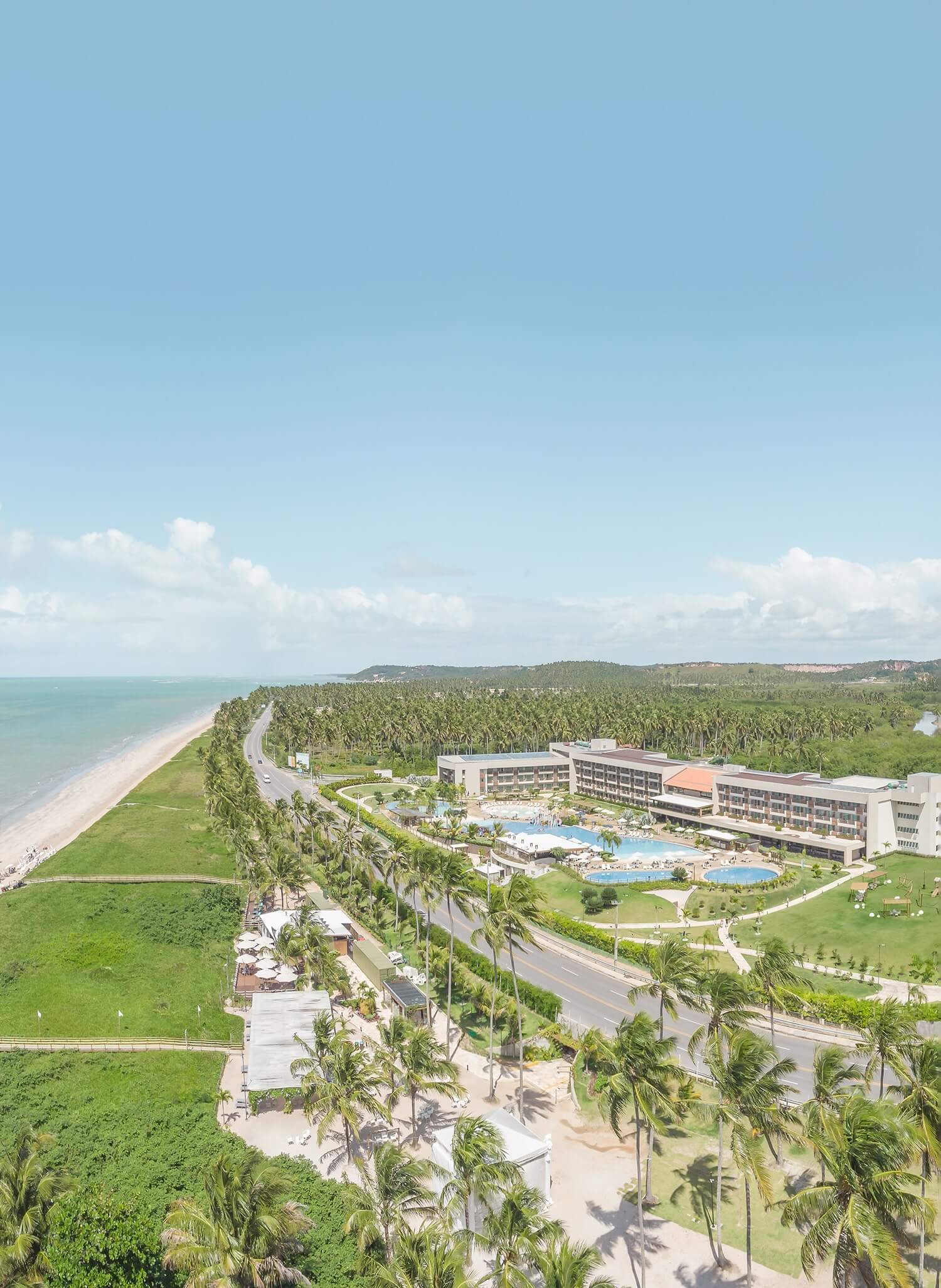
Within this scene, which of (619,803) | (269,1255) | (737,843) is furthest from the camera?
(619,803)

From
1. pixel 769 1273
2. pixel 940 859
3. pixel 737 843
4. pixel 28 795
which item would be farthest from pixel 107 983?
pixel 28 795

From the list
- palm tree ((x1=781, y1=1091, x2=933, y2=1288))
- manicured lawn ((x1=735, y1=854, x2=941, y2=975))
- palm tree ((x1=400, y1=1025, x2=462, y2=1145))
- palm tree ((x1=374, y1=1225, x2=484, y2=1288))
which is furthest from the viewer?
manicured lawn ((x1=735, y1=854, x2=941, y2=975))

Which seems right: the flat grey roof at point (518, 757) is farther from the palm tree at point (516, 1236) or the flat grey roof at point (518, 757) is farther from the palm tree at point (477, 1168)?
the palm tree at point (516, 1236)

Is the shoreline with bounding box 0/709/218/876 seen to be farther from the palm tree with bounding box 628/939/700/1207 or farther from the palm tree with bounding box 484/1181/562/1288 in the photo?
the palm tree with bounding box 484/1181/562/1288

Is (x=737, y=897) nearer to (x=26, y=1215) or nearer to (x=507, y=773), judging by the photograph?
(x=507, y=773)

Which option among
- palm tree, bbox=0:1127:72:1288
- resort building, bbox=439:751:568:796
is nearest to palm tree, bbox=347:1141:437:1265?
palm tree, bbox=0:1127:72:1288

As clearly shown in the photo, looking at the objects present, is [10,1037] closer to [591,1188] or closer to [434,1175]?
[434,1175]

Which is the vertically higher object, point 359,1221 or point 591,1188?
point 359,1221
